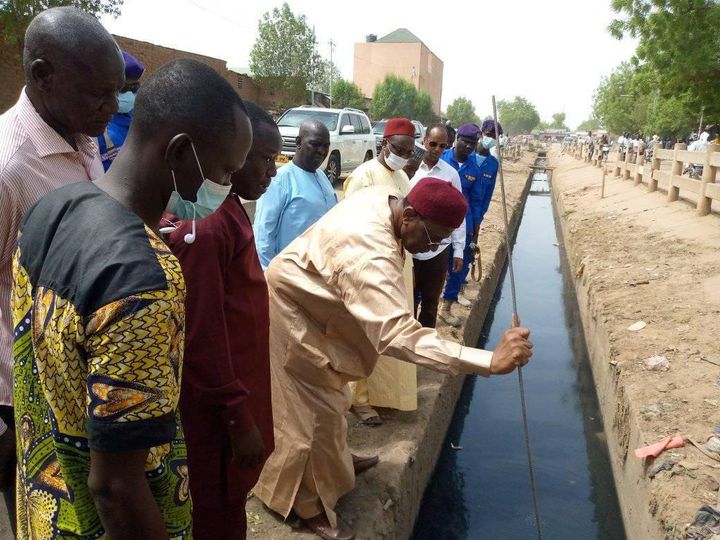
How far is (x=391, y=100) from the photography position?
5434 centimetres

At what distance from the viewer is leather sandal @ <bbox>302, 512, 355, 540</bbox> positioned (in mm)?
2695

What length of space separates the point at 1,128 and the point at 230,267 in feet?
2.50

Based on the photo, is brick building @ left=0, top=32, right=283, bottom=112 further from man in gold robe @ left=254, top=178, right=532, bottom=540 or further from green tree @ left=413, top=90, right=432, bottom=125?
green tree @ left=413, top=90, right=432, bottom=125

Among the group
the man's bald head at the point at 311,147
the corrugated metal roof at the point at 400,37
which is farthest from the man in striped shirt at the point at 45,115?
the corrugated metal roof at the point at 400,37

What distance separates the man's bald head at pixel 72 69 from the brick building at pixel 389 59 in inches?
3089

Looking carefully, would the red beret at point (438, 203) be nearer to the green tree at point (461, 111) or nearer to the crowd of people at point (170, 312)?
the crowd of people at point (170, 312)

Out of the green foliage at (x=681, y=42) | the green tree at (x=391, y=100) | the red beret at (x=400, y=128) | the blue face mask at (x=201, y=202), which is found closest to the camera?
the blue face mask at (x=201, y=202)

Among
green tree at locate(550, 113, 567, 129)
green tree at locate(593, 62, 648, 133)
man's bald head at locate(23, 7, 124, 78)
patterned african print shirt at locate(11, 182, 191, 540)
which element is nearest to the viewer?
patterned african print shirt at locate(11, 182, 191, 540)

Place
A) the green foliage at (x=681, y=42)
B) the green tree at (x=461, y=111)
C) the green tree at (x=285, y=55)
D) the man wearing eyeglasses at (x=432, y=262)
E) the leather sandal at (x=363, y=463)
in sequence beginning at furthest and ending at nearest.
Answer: the green tree at (x=461, y=111)
the green tree at (x=285, y=55)
the green foliage at (x=681, y=42)
the man wearing eyeglasses at (x=432, y=262)
the leather sandal at (x=363, y=463)

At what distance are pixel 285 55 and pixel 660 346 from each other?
96.6 ft

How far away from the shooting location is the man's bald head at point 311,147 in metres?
3.62

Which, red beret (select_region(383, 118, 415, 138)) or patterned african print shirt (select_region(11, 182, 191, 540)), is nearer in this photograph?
patterned african print shirt (select_region(11, 182, 191, 540))

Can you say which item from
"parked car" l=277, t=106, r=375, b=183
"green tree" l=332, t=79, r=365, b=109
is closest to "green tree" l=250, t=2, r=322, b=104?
"green tree" l=332, t=79, r=365, b=109

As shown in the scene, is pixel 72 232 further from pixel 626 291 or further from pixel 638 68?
pixel 638 68
